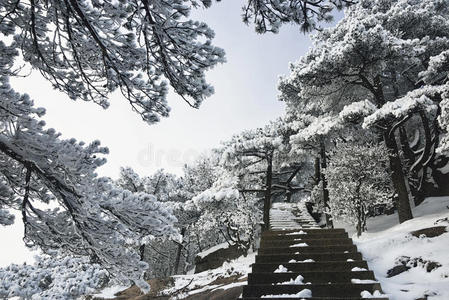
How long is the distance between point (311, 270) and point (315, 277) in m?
0.33

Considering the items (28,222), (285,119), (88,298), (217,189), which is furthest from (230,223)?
(28,222)

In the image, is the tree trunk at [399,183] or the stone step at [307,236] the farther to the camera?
the tree trunk at [399,183]

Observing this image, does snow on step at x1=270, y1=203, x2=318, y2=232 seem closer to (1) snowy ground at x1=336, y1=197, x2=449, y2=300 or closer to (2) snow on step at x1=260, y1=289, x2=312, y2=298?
(1) snowy ground at x1=336, y1=197, x2=449, y2=300

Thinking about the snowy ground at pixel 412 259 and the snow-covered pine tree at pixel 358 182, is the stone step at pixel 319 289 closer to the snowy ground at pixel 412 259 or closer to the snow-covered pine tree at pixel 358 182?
the snowy ground at pixel 412 259

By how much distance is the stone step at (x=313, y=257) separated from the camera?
5.85 metres

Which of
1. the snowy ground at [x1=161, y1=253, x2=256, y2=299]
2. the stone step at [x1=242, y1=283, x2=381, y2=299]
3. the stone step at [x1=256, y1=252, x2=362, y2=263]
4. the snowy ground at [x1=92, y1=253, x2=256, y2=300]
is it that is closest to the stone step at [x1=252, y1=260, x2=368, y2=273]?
the stone step at [x1=256, y1=252, x2=362, y2=263]

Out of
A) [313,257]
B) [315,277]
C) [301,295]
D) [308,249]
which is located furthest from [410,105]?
[301,295]

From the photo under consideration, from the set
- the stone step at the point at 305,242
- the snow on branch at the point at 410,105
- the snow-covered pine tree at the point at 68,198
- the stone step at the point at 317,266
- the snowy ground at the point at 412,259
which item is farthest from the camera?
the snow on branch at the point at 410,105

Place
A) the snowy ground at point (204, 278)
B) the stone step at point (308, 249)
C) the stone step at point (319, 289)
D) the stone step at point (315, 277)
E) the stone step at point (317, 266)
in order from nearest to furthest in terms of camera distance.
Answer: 1. the stone step at point (319, 289)
2. the stone step at point (315, 277)
3. the stone step at point (317, 266)
4. the stone step at point (308, 249)
5. the snowy ground at point (204, 278)

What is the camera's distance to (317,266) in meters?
5.55

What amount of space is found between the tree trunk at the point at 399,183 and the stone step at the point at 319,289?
6.07 metres

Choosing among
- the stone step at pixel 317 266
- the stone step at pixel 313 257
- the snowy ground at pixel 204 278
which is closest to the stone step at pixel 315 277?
the stone step at pixel 317 266

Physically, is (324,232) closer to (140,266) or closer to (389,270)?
(389,270)

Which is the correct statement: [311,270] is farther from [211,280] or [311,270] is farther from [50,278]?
[211,280]
